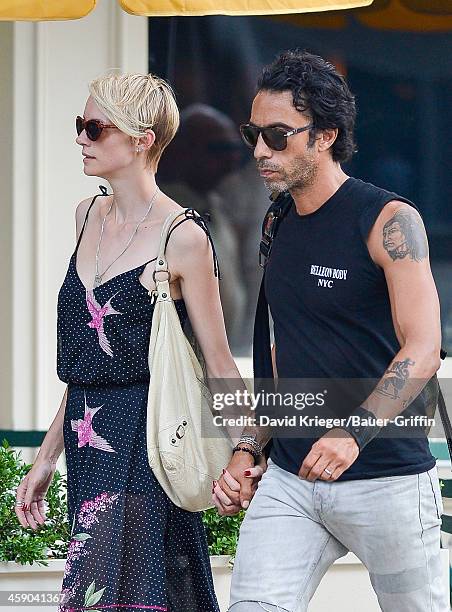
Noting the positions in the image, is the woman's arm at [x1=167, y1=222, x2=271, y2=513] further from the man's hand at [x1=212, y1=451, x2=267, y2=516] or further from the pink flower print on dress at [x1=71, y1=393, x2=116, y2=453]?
the pink flower print on dress at [x1=71, y1=393, x2=116, y2=453]

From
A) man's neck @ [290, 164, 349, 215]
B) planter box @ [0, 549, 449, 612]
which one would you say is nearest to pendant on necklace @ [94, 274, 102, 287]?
man's neck @ [290, 164, 349, 215]

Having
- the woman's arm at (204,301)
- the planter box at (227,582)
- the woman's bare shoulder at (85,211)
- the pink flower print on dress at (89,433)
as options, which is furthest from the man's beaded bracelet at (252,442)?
the planter box at (227,582)

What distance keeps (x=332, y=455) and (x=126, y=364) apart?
2.65 ft

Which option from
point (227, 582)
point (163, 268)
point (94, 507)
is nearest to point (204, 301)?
point (163, 268)

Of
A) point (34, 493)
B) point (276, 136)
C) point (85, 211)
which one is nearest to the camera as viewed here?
point (276, 136)

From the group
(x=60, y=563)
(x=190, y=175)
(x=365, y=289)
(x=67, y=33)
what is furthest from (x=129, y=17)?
(x=365, y=289)

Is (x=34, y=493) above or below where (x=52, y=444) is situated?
below

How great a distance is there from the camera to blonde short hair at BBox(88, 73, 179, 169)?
3760 mm

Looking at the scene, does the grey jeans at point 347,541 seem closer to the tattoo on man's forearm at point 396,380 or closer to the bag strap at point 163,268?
the tattoo on man's forearm at point 396,380

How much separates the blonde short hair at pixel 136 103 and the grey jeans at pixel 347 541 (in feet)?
3.72

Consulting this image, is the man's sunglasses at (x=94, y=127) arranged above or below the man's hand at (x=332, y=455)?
above

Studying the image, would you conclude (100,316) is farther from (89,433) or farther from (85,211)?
(85,211)

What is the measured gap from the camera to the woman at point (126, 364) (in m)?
3.66

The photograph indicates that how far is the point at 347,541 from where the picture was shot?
3400 mm
